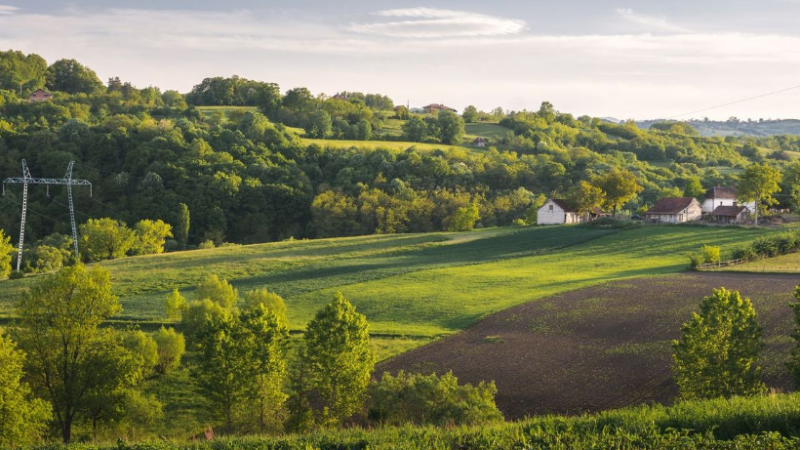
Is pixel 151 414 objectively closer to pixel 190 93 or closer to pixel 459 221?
pixel 459 221

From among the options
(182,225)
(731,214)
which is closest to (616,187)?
(731,214)

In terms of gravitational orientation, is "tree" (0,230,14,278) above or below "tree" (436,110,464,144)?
below

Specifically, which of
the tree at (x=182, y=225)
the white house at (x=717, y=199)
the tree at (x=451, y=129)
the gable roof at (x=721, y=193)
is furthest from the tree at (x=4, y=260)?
the tree at (x=451, y=129)

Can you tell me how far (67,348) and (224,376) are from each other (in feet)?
21.2

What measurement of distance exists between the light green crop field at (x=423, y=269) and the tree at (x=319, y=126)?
2561 inches

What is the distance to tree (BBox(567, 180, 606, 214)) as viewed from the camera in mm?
99875

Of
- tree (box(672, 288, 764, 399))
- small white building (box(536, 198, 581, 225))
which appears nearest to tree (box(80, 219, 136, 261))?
small white building (box(536, 198, 581, 225))

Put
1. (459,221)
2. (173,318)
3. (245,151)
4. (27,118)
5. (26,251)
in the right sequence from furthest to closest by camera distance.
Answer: (27,118) < (245,151) < (459,221) < (26,251) < (173,318)

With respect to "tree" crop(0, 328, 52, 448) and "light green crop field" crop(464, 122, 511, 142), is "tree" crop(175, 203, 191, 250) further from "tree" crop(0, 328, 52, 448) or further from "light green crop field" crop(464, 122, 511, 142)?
"tree" crop(0, 328, 52, 448)

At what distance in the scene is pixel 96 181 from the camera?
119 meters

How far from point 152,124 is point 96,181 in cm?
2052

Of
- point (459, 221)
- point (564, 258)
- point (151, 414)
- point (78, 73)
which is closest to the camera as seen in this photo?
point (151, 414)

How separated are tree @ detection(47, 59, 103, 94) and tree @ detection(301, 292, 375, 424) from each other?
173 m

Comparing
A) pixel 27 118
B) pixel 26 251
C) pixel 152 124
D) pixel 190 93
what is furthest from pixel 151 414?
pixel 190 93
